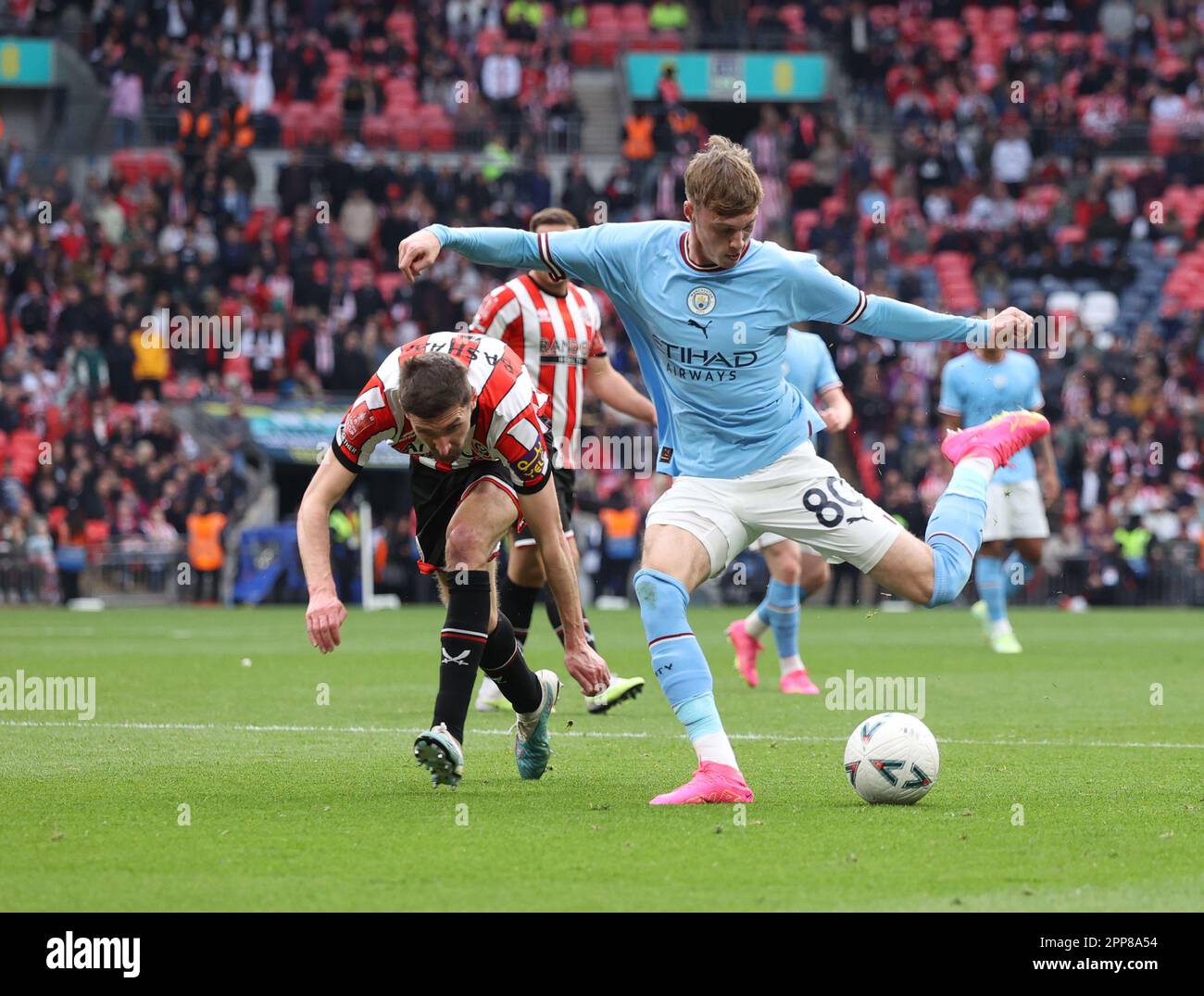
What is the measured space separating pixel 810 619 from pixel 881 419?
20.5ft

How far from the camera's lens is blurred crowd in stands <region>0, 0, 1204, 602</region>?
86.0 feet

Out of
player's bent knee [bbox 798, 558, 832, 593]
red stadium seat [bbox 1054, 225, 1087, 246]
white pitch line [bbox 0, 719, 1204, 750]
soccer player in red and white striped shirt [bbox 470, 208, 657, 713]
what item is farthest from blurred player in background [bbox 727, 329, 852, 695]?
red stadium seat [bbox 1054, 225, 1087, 246]

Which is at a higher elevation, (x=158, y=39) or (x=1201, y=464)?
(x=158, y=39)

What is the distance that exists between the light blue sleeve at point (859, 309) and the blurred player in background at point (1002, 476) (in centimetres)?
733

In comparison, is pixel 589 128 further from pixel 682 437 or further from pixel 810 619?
pixel 682 437

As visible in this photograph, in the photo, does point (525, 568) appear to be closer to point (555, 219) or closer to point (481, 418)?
point (555, 219)

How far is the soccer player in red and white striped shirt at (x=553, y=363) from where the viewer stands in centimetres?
1058

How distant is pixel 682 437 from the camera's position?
722 cm

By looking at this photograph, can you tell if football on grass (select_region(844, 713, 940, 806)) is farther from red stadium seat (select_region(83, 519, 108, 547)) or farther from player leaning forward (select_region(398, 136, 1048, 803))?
red stadium seat (select_region(83, 519, 108, 547))

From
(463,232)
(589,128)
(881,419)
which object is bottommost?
(881,419)

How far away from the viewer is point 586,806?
6.75 metres

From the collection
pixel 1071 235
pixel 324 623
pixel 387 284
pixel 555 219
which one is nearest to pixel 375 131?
pixel 387 284
